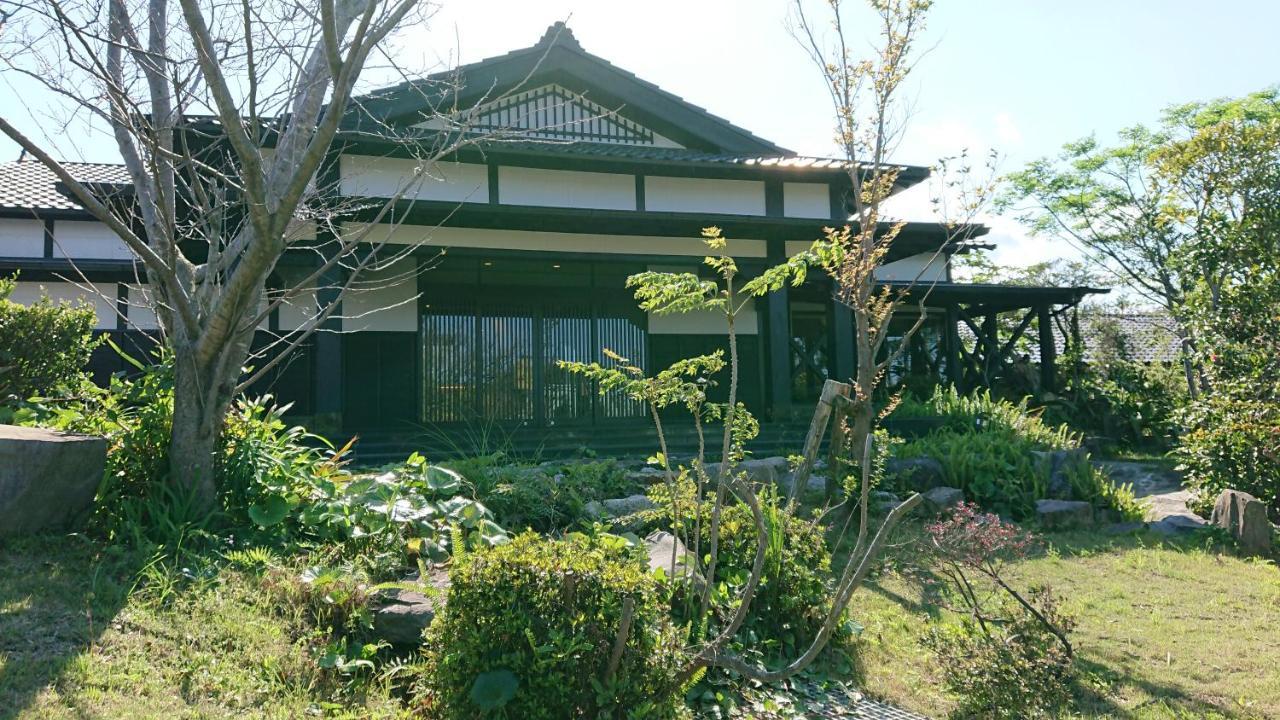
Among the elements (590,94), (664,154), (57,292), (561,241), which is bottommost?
(57,292)

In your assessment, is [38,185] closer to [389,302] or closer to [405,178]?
[389,302]

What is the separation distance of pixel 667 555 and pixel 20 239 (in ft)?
46.9

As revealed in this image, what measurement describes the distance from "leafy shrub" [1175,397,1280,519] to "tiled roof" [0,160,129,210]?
1435cm

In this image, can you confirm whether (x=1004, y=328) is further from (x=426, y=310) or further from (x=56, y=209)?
(x=56, y=209)

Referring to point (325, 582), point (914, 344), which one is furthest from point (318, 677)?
point (914, 344)

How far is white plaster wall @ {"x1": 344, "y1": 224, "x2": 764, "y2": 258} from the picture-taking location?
1057 centimetres

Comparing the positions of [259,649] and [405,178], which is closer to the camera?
[259,649]

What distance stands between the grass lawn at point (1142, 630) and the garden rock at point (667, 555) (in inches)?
41.9

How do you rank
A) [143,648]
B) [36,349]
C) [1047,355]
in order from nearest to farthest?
[143,648]
[36,349]
[1047,355]

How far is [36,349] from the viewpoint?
20.1 ft

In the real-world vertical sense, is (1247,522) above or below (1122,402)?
below

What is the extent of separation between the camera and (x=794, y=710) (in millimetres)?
3707

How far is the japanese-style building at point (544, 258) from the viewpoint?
413 inches

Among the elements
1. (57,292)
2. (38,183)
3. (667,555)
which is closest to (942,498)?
(667,555)
